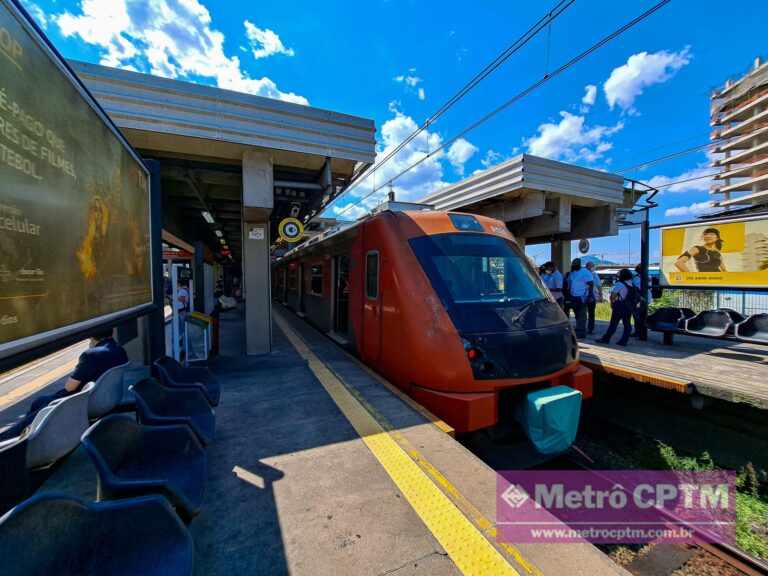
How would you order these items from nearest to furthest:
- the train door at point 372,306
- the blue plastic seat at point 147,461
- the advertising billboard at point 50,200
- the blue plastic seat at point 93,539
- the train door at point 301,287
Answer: the blue plastic seat at point 93,539, the advertising billboard at point 50,200, the blue plastic seat at point 147,461, the train door at point 372,306, the train door at point 301,287

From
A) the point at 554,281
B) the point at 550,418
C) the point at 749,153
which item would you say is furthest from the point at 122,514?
the point at 749,153

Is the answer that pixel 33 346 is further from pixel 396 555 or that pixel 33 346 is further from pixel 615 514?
pixel 615 514

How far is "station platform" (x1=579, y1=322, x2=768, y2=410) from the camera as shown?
13.0ft

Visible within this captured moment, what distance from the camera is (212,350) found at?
6039 mm

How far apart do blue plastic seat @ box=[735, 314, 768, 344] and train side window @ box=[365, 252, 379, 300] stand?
541 centimetres

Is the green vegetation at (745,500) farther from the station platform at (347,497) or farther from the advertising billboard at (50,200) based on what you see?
the advertising billboard at (50,200)

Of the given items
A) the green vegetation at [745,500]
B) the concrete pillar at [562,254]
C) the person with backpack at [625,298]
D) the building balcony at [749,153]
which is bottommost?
the green vegetation at [745,500]

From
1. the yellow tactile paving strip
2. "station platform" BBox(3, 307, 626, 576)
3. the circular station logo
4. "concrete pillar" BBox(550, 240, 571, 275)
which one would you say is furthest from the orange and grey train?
"concrete pillar" BBox(550, 240, 571, 275)

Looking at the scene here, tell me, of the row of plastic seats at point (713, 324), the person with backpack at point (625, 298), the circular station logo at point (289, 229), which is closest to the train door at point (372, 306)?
A: the circular station logo at point (289, 229)

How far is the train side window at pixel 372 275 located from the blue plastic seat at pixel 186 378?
6.89ft

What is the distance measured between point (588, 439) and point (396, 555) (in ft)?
13.9

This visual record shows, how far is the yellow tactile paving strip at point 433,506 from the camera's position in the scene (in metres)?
1.65

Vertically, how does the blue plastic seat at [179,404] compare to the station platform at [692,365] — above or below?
above

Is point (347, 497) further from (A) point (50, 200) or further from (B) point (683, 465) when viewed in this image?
(B) point (683, 465)
